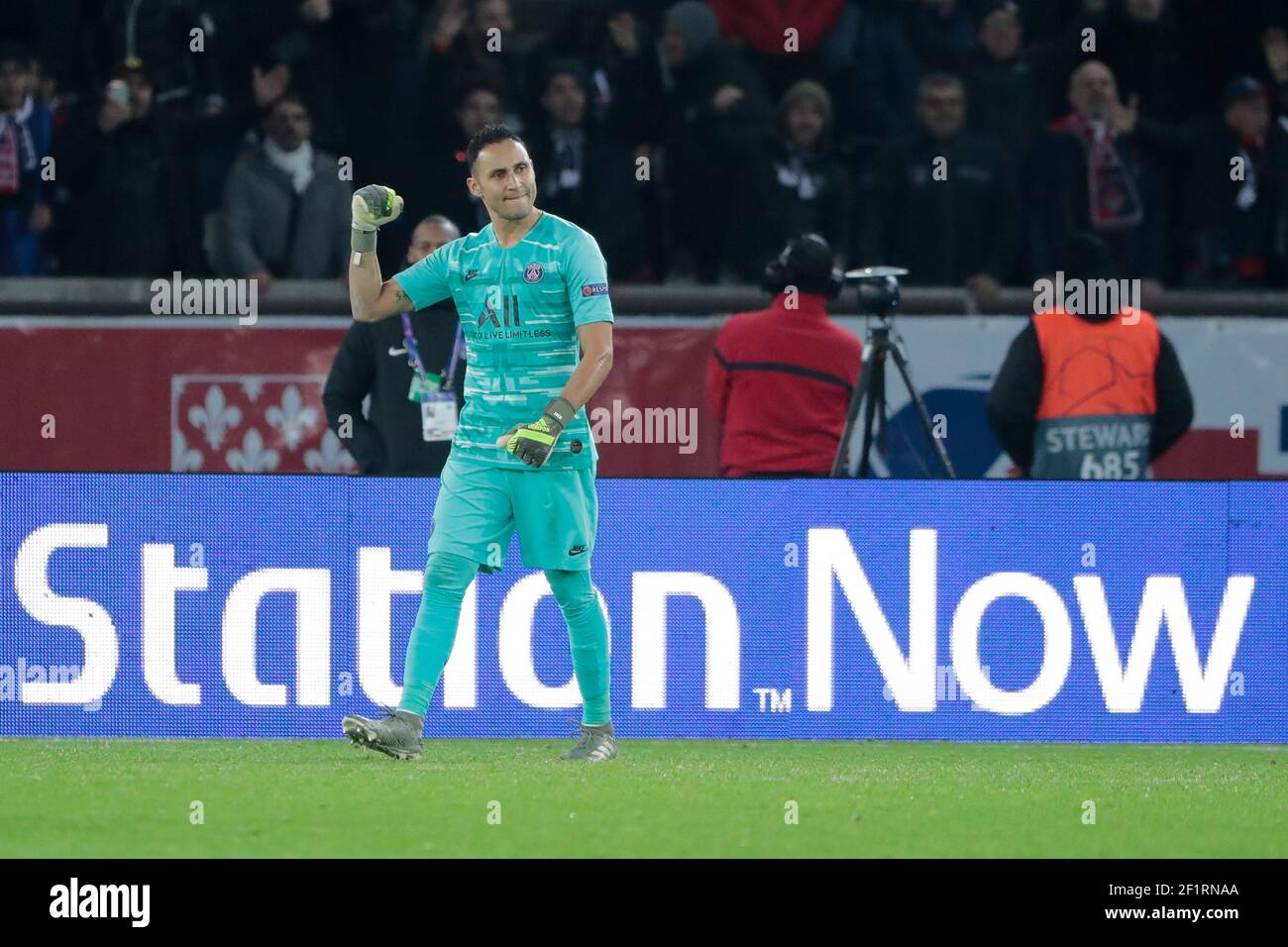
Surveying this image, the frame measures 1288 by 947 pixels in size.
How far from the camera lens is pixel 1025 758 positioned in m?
8.38

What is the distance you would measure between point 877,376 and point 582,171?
2334 mm

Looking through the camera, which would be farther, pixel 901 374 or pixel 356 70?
pixel 356 70

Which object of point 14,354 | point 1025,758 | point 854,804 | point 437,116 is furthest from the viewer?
point 437,116

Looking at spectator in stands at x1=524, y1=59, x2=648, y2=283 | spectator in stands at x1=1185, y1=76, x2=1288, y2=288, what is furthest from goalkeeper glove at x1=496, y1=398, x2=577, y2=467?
spectator in stands at x1=1185, y1=76, x2=1288, y2=288

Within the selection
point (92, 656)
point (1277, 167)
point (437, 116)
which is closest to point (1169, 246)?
point (1277, 167)

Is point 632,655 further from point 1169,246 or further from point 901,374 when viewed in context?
point 1169,246

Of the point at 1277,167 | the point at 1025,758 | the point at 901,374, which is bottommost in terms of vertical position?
the point at 1025,758

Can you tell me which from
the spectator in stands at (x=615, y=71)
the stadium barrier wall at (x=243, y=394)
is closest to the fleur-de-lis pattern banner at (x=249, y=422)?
the stadium barrier wall at (x=243, y=394)

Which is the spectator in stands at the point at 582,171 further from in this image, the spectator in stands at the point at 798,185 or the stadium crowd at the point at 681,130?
the spectator in stands at the point at 798,185

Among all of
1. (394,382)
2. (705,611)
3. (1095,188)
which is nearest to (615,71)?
(1095,188)

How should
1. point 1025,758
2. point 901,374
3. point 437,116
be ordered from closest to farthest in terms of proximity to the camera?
point 1025,758, point 901,374, point 437,116

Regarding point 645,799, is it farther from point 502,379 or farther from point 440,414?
point 440,414

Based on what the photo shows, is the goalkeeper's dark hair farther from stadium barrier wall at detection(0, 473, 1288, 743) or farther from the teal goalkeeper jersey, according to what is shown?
stadium barrier wall at detection(0, 473, 1288, 743)

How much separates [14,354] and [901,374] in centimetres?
418
